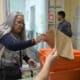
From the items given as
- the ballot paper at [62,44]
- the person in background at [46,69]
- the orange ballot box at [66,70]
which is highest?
the ballot paper at [62,44]

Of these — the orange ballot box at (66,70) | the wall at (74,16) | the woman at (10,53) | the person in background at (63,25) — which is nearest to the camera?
the orange ballot box at (66,70)

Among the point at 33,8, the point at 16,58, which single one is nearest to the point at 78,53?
the point at 16,58

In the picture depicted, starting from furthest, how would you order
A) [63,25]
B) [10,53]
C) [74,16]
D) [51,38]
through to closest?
[74,16] → [63,25] → [10,53] → [51,38]

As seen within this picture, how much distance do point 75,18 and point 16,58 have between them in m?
3.20

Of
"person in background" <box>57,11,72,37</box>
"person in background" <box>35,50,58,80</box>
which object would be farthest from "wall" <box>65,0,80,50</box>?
"person in background" <box>35,50,58,80</box>

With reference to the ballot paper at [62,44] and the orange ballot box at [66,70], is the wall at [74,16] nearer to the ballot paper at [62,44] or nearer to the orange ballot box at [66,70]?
the orange ballot box at [66,70]

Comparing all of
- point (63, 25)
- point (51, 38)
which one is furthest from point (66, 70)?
point (63, 25)

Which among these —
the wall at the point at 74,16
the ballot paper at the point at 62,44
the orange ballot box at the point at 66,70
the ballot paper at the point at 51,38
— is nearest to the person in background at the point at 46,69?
the ballot paper at the point at 62,44

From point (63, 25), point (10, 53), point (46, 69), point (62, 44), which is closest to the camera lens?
point (46, 69)

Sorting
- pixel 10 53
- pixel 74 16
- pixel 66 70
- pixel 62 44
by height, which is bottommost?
pixel 66 70

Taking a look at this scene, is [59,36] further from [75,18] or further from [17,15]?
[75,18]

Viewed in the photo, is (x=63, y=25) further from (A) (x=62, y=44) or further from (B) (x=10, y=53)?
(A) (x=62, y=44)

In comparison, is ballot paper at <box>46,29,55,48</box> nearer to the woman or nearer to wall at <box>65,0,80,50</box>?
the woman

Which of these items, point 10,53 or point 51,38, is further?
point 10,53
